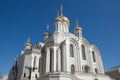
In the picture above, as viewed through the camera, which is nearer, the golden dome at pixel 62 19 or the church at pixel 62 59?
the church at pixel 62 59

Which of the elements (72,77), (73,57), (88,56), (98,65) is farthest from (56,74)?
(98,65)

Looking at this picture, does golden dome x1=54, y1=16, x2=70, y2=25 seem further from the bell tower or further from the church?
the church

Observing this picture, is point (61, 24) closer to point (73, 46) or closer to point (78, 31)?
point (78, 31)

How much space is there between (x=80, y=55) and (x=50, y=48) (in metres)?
6.13

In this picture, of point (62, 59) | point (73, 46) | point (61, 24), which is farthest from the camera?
point (61, 24)

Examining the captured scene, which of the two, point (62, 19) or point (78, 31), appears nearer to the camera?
point (78, 31)

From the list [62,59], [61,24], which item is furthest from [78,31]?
[62,59]

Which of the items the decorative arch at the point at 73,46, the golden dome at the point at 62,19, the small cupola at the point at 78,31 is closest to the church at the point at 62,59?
the decorative arch at the point at 73,46

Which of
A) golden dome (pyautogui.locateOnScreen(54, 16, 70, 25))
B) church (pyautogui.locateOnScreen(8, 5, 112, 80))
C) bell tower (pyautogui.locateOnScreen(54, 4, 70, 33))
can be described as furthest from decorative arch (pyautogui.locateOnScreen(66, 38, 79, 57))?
golden dome (pyautogui.locateOnScreen(54, 16, 70, 25))

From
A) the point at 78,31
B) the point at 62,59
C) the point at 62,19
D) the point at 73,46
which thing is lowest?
the point at 62,59

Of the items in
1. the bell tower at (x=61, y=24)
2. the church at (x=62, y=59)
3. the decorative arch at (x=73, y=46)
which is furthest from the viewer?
the bell tower at (x=61, y=24)

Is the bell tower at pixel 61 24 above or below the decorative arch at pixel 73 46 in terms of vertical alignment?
above

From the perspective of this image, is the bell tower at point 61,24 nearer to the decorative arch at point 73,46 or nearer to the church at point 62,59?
the church at point 62,59

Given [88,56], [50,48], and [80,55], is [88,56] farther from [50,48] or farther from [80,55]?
[50,48]
